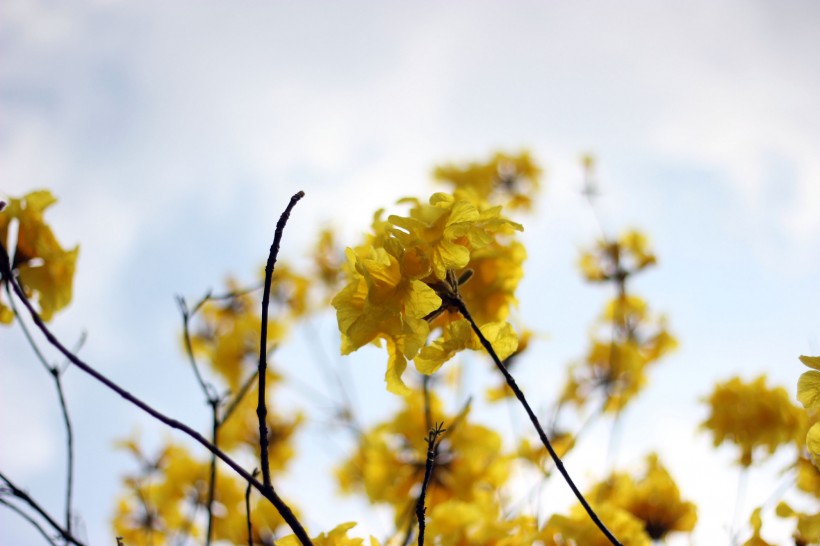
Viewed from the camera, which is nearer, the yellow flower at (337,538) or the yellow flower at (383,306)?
the yellow flower at (383,306)

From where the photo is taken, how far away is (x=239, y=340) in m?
4.54

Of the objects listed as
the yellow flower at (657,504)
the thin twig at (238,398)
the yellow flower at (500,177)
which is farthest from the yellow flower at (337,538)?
the yellow flower at (500,177)

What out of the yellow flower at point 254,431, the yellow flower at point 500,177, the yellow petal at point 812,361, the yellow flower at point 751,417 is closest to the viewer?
the yellow petal at point 812,361

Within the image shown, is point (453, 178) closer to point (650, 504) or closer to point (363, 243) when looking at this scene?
point (650, 504)

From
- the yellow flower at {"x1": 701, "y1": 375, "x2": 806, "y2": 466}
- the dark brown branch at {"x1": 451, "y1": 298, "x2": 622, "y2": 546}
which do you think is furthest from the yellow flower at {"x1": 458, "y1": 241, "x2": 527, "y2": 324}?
the yellow flower at {"x1": 701, "y1": 375, "x2": 806, "y2": 466}

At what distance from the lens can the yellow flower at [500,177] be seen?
15.6ft

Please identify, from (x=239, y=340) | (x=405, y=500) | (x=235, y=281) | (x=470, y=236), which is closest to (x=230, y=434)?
(x=239, y=340)

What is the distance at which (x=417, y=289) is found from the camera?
1.23 m

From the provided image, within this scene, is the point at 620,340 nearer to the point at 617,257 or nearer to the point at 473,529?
the point at 617,257

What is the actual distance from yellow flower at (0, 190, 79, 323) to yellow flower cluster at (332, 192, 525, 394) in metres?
0.93

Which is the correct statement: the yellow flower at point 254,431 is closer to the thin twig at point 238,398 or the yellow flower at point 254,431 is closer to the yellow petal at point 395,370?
the thin twig at point 238,398

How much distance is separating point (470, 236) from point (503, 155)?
3788 millimetres

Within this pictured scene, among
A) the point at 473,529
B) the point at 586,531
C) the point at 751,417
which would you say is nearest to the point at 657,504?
the point at 751,417

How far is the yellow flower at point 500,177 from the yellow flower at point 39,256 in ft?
10.7
